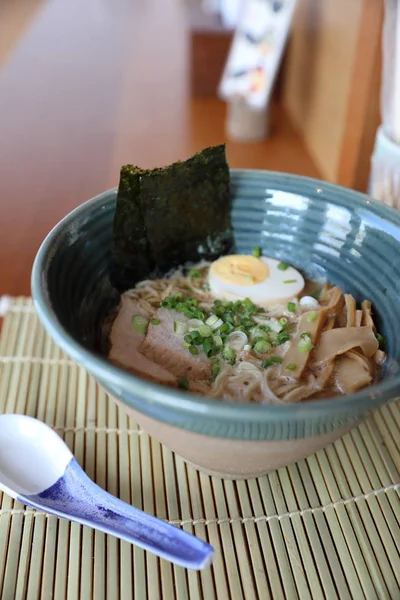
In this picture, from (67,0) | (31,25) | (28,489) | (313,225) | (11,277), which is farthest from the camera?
(67,0)

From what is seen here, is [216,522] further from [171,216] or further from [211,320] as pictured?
[171,216]

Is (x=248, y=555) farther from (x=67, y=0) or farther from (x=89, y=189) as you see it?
(x=67, y=0)

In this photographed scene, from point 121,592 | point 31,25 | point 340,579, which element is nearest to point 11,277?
point 121,592

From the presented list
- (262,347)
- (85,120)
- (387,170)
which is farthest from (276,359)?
(85,120)

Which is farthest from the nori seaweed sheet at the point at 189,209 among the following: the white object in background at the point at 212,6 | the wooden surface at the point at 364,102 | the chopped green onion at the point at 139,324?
the white object in background at the point at 212,6

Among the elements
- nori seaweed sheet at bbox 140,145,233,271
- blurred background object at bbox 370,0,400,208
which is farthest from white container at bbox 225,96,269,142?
nori seaweed sheet at bbox 140,145,233,271

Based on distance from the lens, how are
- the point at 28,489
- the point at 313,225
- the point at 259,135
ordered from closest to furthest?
the point at 28,489, the point at 313,225, the point at 259,135
